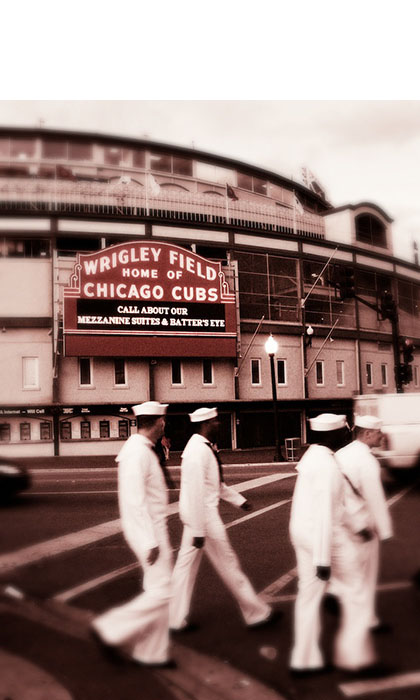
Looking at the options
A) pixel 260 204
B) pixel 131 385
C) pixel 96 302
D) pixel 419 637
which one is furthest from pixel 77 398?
pixel 419 637

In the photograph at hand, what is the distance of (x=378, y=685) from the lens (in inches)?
72.4

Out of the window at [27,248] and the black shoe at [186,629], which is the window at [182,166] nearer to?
the window at [27,248]

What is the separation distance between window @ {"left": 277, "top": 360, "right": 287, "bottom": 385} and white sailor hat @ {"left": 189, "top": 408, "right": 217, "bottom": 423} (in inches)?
8.3

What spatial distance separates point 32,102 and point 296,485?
1523 mm

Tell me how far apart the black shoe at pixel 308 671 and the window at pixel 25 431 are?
3.52ft

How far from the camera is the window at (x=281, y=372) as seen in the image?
5.92 feet

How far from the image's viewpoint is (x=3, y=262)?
1791 millimetres

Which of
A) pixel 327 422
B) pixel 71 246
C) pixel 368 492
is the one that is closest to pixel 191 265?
pixel 71 246

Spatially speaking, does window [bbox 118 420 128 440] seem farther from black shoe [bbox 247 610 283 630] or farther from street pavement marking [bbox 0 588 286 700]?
black shoe [bbox 247 610 283 630]

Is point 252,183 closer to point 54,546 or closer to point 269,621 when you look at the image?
point 54,546

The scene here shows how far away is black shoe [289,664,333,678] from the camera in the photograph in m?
1.88

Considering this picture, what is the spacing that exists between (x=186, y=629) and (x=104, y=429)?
0.76 metres

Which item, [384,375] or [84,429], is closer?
[84,429]

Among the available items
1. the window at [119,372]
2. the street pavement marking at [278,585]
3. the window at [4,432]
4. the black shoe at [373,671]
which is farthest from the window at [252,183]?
the black shoe at [373,671]
